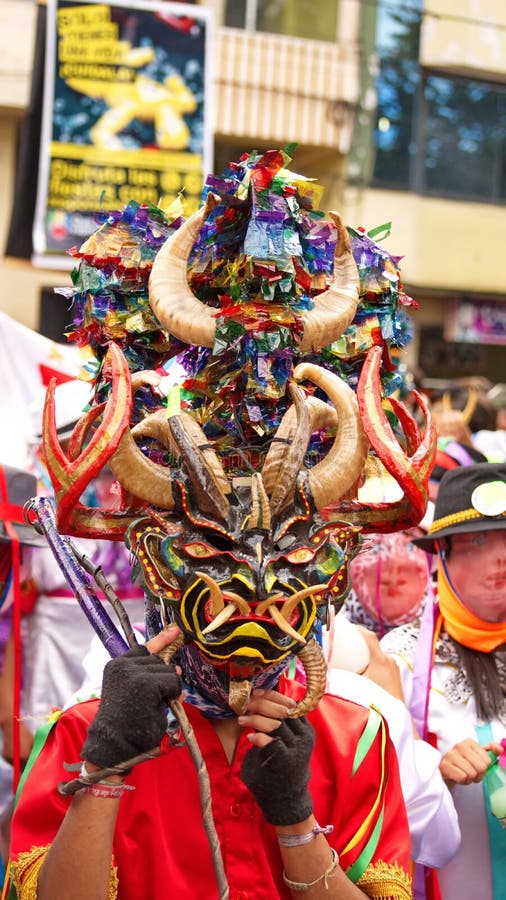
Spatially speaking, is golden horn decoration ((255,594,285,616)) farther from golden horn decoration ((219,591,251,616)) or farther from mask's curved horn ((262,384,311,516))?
mask's curved horn ((262,384,311,516))

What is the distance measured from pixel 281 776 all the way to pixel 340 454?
64 centimetres

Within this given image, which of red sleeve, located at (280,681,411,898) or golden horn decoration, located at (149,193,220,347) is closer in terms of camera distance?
golden horn decoration, located at (149,193,220,347)

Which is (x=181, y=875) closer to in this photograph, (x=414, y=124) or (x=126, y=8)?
(x=126, y=8)

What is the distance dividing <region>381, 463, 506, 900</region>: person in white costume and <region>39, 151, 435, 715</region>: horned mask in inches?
37.5

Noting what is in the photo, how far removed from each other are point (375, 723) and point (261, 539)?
68cm

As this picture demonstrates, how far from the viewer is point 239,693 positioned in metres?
2.02

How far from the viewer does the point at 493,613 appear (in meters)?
3.17

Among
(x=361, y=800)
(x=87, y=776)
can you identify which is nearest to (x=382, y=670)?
(x=361, y=800)

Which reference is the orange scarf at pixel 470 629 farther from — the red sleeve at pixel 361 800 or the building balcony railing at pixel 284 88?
the building balcony railing at pixel 284 88

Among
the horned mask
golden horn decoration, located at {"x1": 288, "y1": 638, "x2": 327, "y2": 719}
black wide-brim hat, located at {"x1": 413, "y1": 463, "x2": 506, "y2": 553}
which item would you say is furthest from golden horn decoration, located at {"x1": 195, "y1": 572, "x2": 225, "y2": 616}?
black wide-brim hat, located at {"x1": 413, "y1": 463, "x2": 506, "y2": 553}

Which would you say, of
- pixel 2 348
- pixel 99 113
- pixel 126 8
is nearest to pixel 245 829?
pixel 2 348

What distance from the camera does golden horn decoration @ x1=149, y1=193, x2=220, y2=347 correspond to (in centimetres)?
215

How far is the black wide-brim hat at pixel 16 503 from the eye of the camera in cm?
377

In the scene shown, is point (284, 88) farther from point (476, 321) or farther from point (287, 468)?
point (287, 468)
